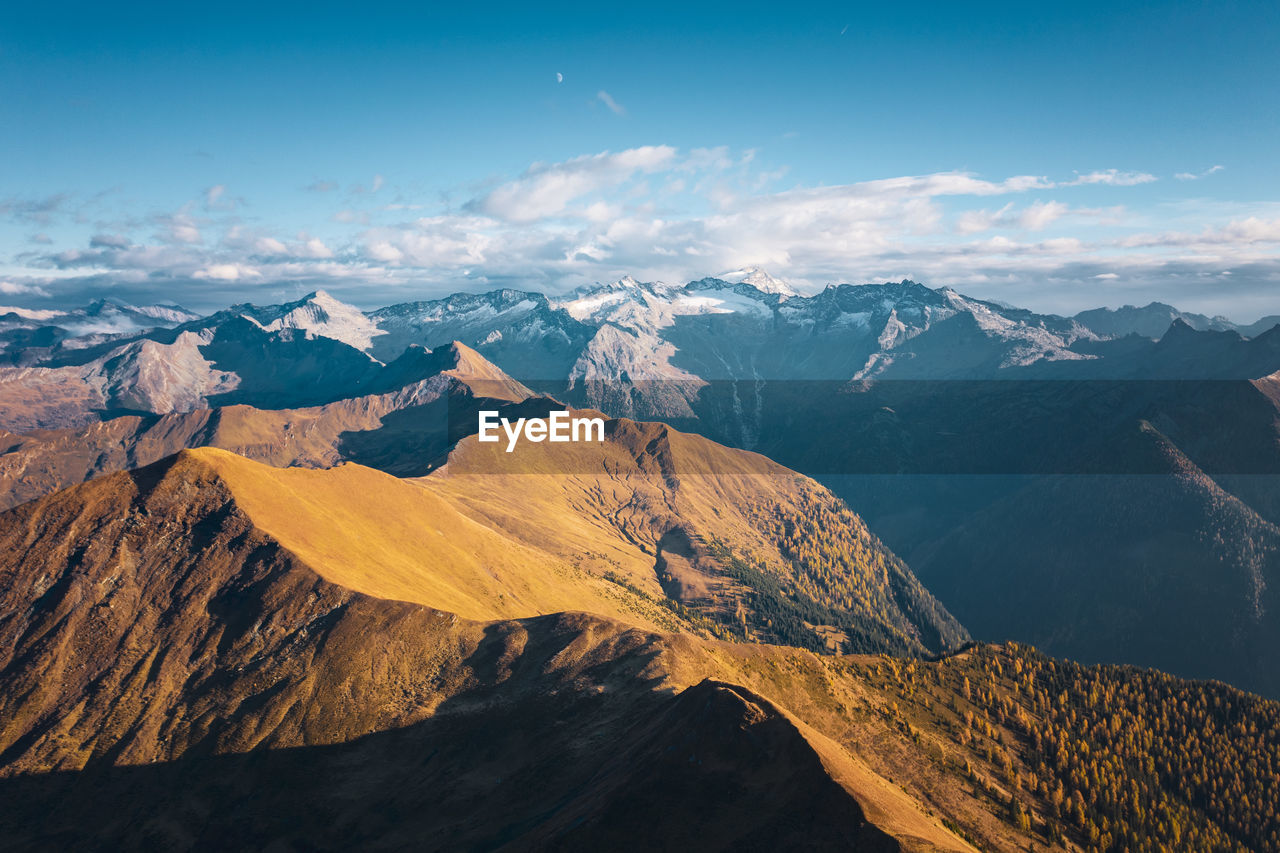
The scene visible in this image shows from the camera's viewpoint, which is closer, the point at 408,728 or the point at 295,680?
the point at 408,728

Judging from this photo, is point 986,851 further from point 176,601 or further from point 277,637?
point 176,601

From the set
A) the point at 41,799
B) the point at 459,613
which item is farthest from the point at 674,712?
the point at 41,799

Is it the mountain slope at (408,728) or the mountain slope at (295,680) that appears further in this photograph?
the mountain slope at (295,680)

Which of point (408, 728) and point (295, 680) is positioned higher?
point (295, 680)

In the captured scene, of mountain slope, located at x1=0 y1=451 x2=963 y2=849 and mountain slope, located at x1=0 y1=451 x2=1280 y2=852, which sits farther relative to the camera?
mountain slope, located at x1=0 y1=451 x2=963 y2=849

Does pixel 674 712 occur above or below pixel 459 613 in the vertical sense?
above

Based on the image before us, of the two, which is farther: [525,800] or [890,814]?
[525,800]

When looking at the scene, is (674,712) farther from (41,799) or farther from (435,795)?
(41,799)

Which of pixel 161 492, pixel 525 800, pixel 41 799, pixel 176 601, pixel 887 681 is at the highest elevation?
pixel 161 492

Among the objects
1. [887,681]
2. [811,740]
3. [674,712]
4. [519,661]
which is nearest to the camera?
[811,740]

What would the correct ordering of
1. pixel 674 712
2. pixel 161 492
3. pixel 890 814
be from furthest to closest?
pixel 161 492
pixel 674 712
pixel 890 814
